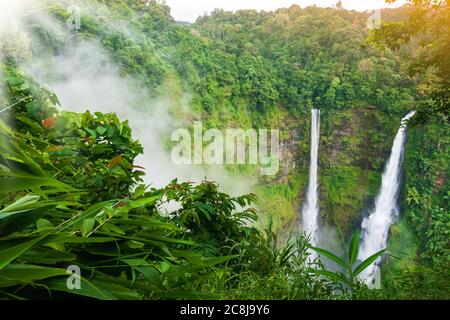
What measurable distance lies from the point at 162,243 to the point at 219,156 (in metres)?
12.2

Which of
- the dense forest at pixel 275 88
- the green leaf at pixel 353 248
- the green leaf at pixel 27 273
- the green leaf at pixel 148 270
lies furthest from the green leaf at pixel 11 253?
the dense forest at pixel 275 88

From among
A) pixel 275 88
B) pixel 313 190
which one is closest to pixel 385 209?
pixel 313 190

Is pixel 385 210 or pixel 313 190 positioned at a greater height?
pixel 313 190

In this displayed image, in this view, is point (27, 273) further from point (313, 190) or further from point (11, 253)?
point (313, 190)

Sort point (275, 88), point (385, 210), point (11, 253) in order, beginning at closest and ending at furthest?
1. point (11, 253)
2. point (385, 210)
3. point (275, 88)

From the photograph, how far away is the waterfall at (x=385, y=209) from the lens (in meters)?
10.7
